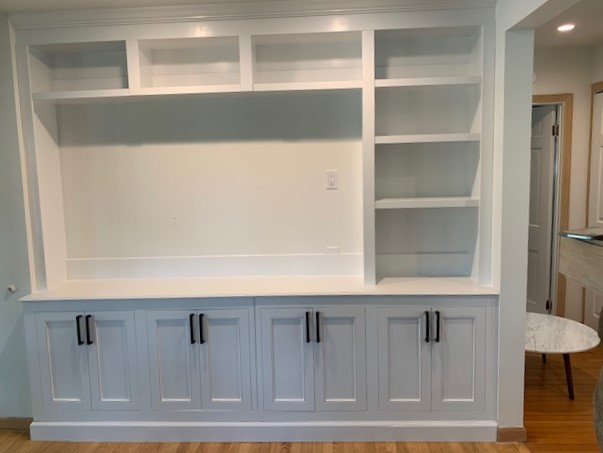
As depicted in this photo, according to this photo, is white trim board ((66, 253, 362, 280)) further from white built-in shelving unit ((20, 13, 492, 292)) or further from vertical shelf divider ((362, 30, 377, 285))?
vertical shelf divider ((362, 30, 377, 285))

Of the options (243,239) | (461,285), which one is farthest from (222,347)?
(461,285)

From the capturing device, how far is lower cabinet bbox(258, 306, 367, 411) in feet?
7.95

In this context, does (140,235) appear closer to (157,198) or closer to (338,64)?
(157,198)

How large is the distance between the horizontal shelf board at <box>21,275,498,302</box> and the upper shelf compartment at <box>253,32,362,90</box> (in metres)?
1.19

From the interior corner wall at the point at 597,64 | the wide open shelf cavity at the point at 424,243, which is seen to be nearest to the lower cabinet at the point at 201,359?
the wide open shelf cavity at the point at 424,243

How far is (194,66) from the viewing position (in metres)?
2.68

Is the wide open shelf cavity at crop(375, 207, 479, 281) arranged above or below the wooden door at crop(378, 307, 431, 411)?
above

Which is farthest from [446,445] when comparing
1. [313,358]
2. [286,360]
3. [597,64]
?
[597,64]

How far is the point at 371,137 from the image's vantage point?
2420 millimetres

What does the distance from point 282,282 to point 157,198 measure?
97cm

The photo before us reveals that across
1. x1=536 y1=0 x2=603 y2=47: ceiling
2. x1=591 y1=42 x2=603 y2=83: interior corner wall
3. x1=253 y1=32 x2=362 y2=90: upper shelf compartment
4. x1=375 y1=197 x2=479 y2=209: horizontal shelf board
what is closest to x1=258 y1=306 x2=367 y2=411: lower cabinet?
x1=375 y1=197 x2=479 y2=209: horizontal shelf board

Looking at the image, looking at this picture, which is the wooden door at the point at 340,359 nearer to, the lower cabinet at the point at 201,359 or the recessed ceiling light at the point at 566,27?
the lower cabinet at the point at 201,359

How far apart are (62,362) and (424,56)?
2755 millimetres

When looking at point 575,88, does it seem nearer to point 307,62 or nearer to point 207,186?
point 307,62
